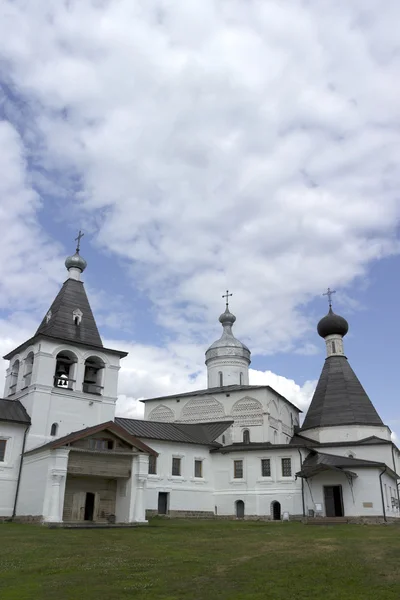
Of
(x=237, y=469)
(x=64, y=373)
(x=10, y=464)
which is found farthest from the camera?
(x=237, y=469)

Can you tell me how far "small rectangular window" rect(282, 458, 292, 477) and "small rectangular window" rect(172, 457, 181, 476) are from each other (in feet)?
21.0

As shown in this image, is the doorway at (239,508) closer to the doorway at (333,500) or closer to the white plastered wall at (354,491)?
the white plastered wall at (354,491)

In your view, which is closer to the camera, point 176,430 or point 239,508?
point 239,508

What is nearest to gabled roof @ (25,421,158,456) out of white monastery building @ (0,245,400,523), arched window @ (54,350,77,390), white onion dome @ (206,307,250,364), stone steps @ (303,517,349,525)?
white monastery building @ (0,245,400,523)

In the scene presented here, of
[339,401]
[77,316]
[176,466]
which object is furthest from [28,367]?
[339,401]

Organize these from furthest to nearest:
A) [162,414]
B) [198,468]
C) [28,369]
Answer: [162,414] < [198,468] < [28,369]

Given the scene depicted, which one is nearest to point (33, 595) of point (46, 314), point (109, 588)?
point (109, 588)

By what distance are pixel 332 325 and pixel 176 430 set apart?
17181 millimetres

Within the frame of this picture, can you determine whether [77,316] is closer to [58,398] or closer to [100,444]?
[58,398]

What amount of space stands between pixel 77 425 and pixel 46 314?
720 centimetres

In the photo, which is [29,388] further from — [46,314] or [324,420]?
[324,420]

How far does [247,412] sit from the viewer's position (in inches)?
1510

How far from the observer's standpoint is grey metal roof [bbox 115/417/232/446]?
32625 millimetres

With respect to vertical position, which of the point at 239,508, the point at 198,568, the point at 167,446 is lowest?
the point at 198,568
